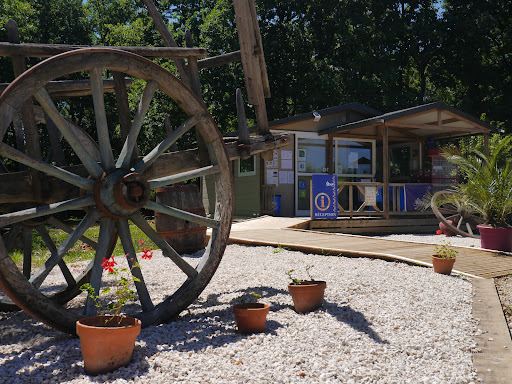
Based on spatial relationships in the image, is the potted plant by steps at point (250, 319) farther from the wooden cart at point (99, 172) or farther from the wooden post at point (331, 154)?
the wooden post at point (331, 154)

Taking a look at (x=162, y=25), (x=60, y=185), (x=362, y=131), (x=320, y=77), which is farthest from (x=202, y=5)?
(x=60, y=185)

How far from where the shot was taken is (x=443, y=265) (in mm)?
5766

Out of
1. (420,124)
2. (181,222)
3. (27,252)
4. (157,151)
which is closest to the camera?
(157,151)

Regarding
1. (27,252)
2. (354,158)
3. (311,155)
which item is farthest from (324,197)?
(27,252)

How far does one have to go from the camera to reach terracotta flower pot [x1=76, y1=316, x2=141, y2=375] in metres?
2.67

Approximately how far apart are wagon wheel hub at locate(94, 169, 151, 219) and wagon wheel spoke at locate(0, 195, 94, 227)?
0.26 ft

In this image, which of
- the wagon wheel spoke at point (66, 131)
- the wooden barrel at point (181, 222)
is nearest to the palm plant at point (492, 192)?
the wooden barrel at point (181, 222)

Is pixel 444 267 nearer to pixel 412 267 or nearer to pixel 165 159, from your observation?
pixel 412 267

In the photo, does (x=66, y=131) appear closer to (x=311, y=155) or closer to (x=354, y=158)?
(x=311, y=155)

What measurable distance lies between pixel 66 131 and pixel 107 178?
0.41 m

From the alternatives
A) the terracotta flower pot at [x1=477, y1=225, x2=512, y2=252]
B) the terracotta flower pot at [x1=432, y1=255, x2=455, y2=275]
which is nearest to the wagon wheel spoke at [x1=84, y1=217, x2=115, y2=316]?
the terracotta flower pot at [x1=432, y1=255, x2=455, y2=275]

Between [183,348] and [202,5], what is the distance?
2565 cm

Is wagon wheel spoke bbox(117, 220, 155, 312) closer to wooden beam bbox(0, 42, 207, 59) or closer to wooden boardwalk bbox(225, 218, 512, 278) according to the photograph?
wooden beam bbox(0, 42, 207, 59)

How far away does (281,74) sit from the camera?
23.0m
